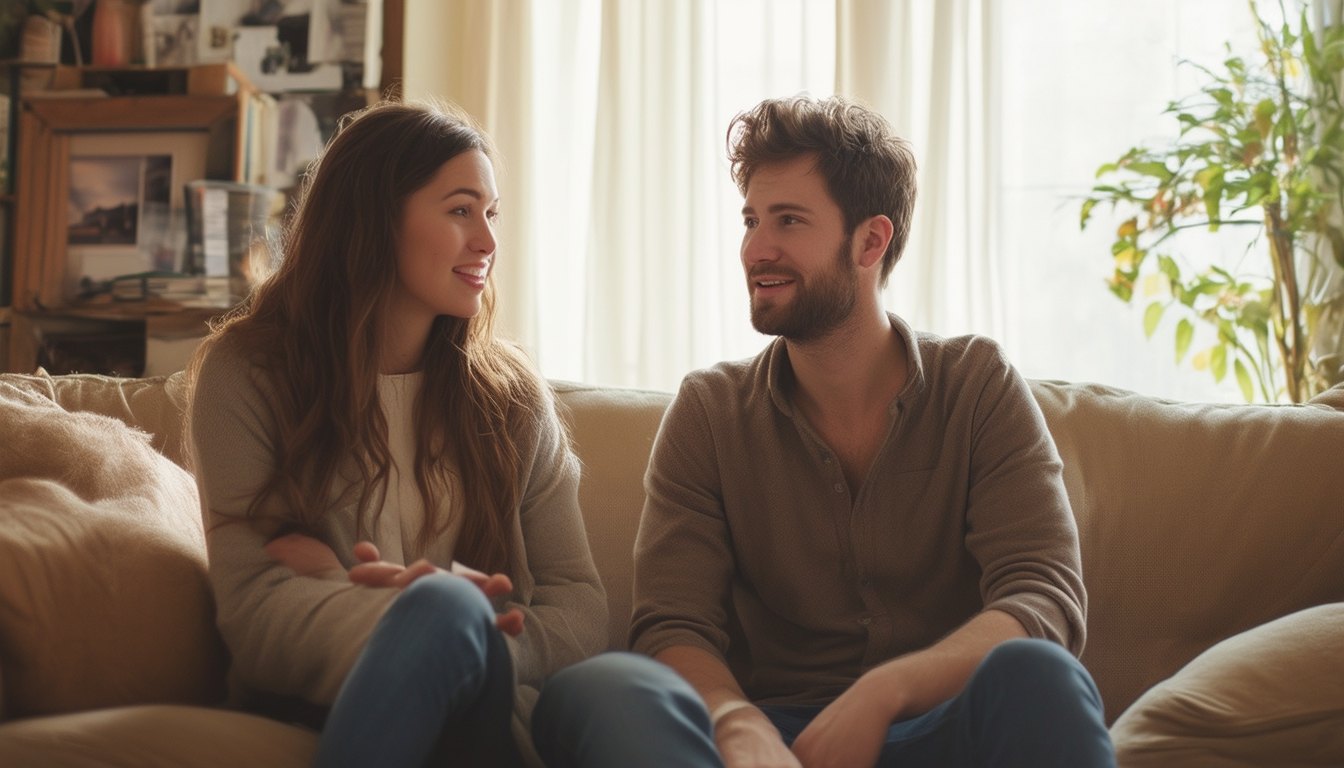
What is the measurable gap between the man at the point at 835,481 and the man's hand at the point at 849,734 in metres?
0.10

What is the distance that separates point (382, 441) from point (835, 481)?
62cm

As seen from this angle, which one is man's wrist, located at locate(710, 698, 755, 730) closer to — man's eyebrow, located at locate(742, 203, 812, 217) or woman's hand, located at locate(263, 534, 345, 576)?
woman's hand, located at locate(263, 534, 345, 576)

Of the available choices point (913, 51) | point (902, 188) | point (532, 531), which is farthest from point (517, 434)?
point (913, 51)

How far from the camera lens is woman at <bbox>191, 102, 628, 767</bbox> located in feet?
4.15

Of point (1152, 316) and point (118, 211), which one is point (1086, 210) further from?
point (118, 211)

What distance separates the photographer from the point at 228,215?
2785 mm

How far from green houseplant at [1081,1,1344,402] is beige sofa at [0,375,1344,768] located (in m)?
0.69

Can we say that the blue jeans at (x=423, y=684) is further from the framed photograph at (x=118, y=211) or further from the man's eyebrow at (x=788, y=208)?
the framed photograph at (x=118, y=211)

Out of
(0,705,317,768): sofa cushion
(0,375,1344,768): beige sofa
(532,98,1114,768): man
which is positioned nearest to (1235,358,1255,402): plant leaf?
(0,375,1344,768): beige sofa

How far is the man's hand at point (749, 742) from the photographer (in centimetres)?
115

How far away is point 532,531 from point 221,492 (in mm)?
408

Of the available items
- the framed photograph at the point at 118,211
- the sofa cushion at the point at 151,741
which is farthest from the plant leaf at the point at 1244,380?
the framed photograph at the point at 118,211

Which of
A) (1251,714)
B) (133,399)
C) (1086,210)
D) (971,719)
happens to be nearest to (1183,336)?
(1086,210)

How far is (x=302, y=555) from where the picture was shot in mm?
1312
